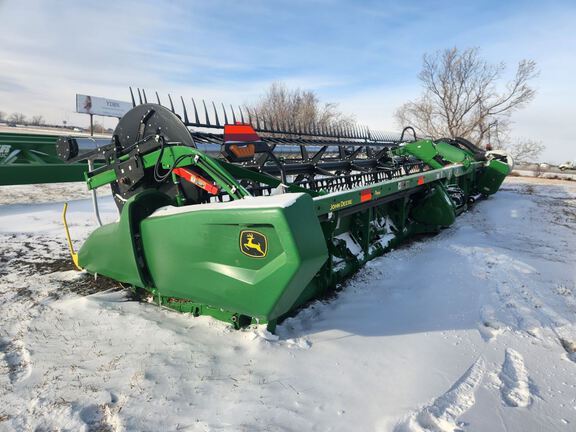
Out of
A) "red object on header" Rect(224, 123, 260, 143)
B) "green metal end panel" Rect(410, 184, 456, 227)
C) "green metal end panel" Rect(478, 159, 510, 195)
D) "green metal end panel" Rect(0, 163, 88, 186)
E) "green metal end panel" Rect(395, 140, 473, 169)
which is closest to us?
"red object on header" Rect(224, 123, 260, 143)

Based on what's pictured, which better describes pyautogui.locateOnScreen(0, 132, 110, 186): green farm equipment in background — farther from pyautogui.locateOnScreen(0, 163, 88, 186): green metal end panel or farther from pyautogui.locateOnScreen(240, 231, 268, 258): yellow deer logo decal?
pyautogui.locateOnScreen(240, 231, 268, 258): yellow deer logo decal

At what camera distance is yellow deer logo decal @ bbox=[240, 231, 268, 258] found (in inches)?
84.0

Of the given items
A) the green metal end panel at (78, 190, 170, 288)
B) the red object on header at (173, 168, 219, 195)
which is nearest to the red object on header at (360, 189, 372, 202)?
the red object on header at (173, 168, 219, 195)

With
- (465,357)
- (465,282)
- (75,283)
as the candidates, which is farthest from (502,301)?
(75,283)

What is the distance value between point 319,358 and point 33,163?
10.6ft

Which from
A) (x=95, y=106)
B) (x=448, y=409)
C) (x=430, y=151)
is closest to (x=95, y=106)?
(x=95, y=106)

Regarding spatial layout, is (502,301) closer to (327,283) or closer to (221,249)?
(327,283)

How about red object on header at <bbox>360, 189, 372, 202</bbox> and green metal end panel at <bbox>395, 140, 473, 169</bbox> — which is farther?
green metal end panel at <bbox>395, 140, 473, 169</bbox>

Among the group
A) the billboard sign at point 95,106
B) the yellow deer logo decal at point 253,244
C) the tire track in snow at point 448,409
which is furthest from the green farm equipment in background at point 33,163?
the billboard sign at point 95,106

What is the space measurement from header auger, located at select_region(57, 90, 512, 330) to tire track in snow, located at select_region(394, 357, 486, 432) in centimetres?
90

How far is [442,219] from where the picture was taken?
202 inches

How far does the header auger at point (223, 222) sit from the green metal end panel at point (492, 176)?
439 cm

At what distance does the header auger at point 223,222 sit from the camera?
2150mm

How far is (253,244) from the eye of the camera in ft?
7.12
